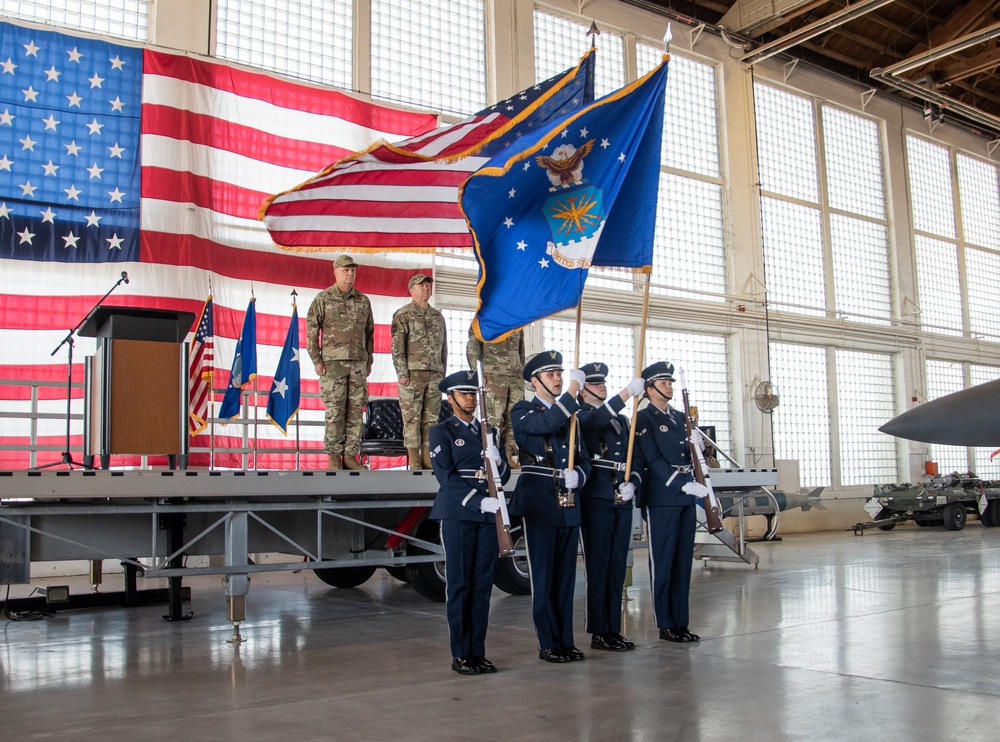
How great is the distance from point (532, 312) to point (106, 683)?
3.06 metres

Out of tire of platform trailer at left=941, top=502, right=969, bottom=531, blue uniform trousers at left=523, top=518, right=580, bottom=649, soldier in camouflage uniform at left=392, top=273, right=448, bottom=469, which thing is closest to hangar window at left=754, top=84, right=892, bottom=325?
tire of platform trailer at left=941, top=502, right=969, bottom=531

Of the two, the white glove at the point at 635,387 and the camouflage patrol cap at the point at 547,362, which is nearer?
the white glove at the point at 635,387

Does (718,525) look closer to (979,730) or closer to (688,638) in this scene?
(688,638)

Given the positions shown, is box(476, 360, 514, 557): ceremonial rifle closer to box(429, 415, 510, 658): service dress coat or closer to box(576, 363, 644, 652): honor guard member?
box(429, 415, 510, 658): service dress coat

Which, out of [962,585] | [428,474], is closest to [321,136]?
[428,474]

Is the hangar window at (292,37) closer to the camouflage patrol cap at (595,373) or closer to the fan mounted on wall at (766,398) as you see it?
the camouflage patrol cap at (595,373)

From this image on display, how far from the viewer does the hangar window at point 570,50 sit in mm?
14609

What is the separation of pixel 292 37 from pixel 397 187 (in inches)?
206

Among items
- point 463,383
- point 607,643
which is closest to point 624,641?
point 607,643

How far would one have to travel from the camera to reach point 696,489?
552cm

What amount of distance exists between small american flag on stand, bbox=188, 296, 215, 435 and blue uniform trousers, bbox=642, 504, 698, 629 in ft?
17.5

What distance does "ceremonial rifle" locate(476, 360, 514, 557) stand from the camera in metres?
4.58

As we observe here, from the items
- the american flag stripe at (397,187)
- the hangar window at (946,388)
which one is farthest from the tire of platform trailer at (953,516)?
the american flag stripe at (397,187)

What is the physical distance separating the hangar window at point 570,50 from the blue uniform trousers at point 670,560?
10.3 meters
